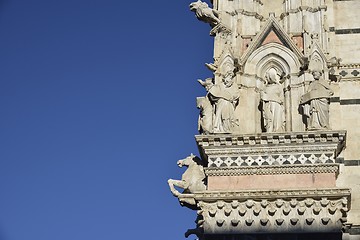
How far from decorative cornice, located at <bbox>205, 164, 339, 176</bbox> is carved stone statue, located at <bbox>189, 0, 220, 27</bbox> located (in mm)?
3427

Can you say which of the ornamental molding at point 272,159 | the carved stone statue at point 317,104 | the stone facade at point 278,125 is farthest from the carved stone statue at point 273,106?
the ornamental molding at point 272,159

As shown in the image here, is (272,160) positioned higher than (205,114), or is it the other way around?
(205,114)

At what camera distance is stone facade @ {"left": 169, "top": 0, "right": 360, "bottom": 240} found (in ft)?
51.3

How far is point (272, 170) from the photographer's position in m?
16.0

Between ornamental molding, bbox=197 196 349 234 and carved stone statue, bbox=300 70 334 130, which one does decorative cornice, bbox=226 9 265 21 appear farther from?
ornamental molding, bbox=197 196 349 234

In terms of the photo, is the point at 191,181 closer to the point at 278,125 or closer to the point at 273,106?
the point at 278,125

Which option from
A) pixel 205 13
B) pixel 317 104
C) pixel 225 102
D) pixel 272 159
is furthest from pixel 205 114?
pixel 205 13

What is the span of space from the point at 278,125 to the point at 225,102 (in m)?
1.12

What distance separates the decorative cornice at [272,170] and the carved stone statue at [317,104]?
0.82m

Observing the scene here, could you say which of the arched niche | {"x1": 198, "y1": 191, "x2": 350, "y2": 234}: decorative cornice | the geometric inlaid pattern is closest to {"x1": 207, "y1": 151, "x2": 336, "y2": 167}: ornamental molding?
the geometric inlaid pattern

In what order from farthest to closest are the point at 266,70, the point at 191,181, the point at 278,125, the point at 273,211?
the point at 266,70
the point at 191,181
the point at 278,125
the point at 273,211

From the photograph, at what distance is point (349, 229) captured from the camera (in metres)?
15.9

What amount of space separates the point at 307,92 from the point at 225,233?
10.6 ft

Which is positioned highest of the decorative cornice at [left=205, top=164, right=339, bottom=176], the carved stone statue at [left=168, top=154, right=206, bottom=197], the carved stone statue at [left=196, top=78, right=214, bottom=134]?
the carved stone statue at [left=196, top=78, right=214, bottom=134]
